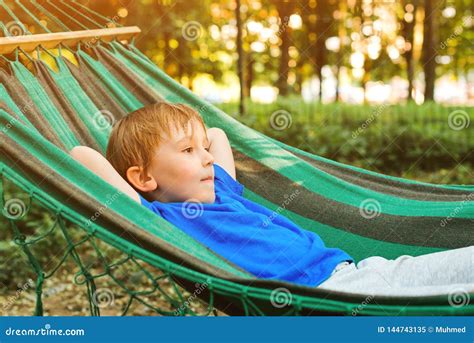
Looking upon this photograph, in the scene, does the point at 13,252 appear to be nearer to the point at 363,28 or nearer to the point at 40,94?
the point at 40,94

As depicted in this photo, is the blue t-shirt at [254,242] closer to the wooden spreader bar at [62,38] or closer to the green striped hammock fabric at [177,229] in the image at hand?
the green striped hammock fabric at [177,229]

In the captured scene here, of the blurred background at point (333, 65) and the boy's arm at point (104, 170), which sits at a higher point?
the blurred background at point (333, 65)

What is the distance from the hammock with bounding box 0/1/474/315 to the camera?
5.12 ft

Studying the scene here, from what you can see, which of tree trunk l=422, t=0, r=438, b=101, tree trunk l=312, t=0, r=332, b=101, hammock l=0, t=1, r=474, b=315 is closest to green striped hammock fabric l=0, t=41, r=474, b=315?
hammock l=0, t=1, r=474, b=315

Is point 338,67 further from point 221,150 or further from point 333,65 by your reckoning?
point 221,150

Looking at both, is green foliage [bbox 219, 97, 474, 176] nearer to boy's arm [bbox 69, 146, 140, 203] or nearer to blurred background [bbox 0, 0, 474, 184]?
blurred background [bbox 0, 0, 474, 184]

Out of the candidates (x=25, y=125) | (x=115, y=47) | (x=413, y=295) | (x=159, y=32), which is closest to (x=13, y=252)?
(x=115, y=47)

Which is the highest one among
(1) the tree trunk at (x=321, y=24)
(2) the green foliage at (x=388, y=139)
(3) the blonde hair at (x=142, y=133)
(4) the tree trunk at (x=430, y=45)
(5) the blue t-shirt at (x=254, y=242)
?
(1) the tree trunk at (x=321, y=24)

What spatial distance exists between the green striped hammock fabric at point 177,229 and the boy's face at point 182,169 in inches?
9.6

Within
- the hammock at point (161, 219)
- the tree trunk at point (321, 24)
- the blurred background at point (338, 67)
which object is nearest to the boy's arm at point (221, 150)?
the hammock at point (161, 219)

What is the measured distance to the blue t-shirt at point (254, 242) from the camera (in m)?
1.83

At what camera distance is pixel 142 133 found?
1921 millimetres

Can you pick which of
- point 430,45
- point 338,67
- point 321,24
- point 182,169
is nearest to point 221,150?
point 182,169

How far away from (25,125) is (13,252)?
69.9 inches
